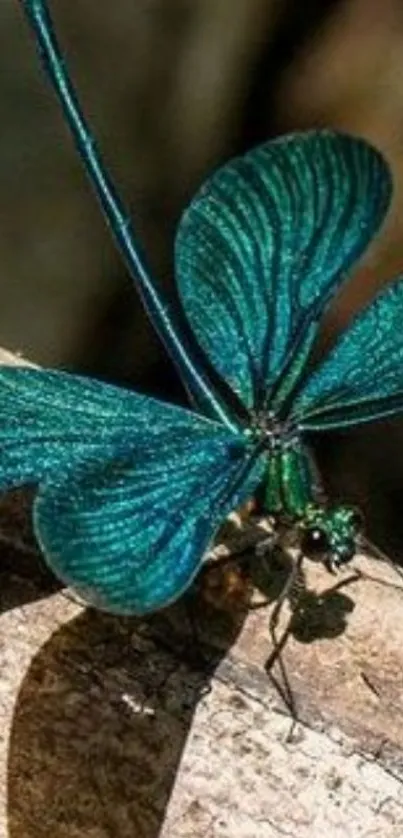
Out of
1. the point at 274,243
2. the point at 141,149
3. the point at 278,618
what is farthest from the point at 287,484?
the point at 141,149

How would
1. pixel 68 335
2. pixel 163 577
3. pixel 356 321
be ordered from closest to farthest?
pixel 163 577 → pixel 356 321 → pixel 68 335

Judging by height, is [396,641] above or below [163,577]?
below

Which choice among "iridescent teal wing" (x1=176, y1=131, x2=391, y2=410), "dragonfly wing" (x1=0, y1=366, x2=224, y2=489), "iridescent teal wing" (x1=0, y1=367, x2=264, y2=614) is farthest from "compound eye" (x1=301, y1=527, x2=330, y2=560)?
"iridescent teal wing" (x1=176, y1=131, x2=391, y2=410)

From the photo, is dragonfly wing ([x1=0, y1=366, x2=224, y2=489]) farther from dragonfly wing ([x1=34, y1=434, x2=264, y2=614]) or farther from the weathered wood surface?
the weathered wood surface

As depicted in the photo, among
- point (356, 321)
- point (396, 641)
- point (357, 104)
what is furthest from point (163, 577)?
point (357, 104)

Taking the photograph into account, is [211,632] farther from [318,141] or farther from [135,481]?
[318,141]

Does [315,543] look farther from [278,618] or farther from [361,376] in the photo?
[361,376]

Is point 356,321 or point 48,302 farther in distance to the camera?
point 48,302
